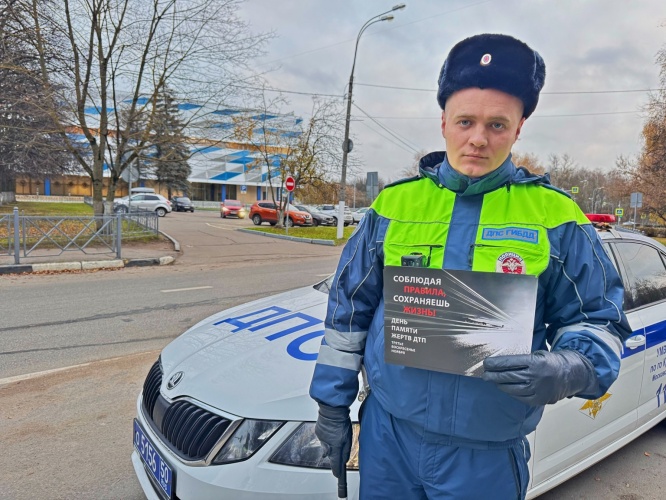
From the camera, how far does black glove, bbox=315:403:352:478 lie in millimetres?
1553

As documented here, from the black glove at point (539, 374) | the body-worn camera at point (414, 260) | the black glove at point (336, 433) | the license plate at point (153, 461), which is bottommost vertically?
the license plate at point (153, 461)

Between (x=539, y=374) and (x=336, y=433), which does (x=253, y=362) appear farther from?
(x=539, y=374)

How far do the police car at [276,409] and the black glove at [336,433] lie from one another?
0.63 ft

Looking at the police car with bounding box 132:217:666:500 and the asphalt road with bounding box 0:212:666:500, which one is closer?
the police car with bounding box 132:217:666:500

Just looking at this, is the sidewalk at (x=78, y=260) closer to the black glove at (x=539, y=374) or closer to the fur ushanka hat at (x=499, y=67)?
the fur ushanka hat at (x=499, y=67)

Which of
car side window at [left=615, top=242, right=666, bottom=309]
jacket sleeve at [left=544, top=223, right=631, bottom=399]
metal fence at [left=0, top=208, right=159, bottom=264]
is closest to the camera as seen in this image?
jacket sleeve at [left=544, top=223, right=631, bottom=399]

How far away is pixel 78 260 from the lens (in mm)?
11023

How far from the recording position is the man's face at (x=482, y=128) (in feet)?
4.55

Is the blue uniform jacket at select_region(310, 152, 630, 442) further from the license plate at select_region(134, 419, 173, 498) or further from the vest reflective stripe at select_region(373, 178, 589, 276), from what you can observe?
the license plate at select_region(134, 419, 173, 498)

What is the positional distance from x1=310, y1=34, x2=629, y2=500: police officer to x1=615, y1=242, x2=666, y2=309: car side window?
1704mm

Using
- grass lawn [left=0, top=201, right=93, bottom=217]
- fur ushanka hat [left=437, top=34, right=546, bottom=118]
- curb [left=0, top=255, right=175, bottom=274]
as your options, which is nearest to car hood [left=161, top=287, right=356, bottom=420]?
fur ushanka hat [left=437, top=34, right=546, bottom=118]

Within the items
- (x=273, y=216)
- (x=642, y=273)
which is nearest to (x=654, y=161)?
(x=273, y=216)

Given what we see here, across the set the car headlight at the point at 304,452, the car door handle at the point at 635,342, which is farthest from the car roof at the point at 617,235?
the car headlight at the point at 304,452

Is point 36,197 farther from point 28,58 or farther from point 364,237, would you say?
point 364,237
